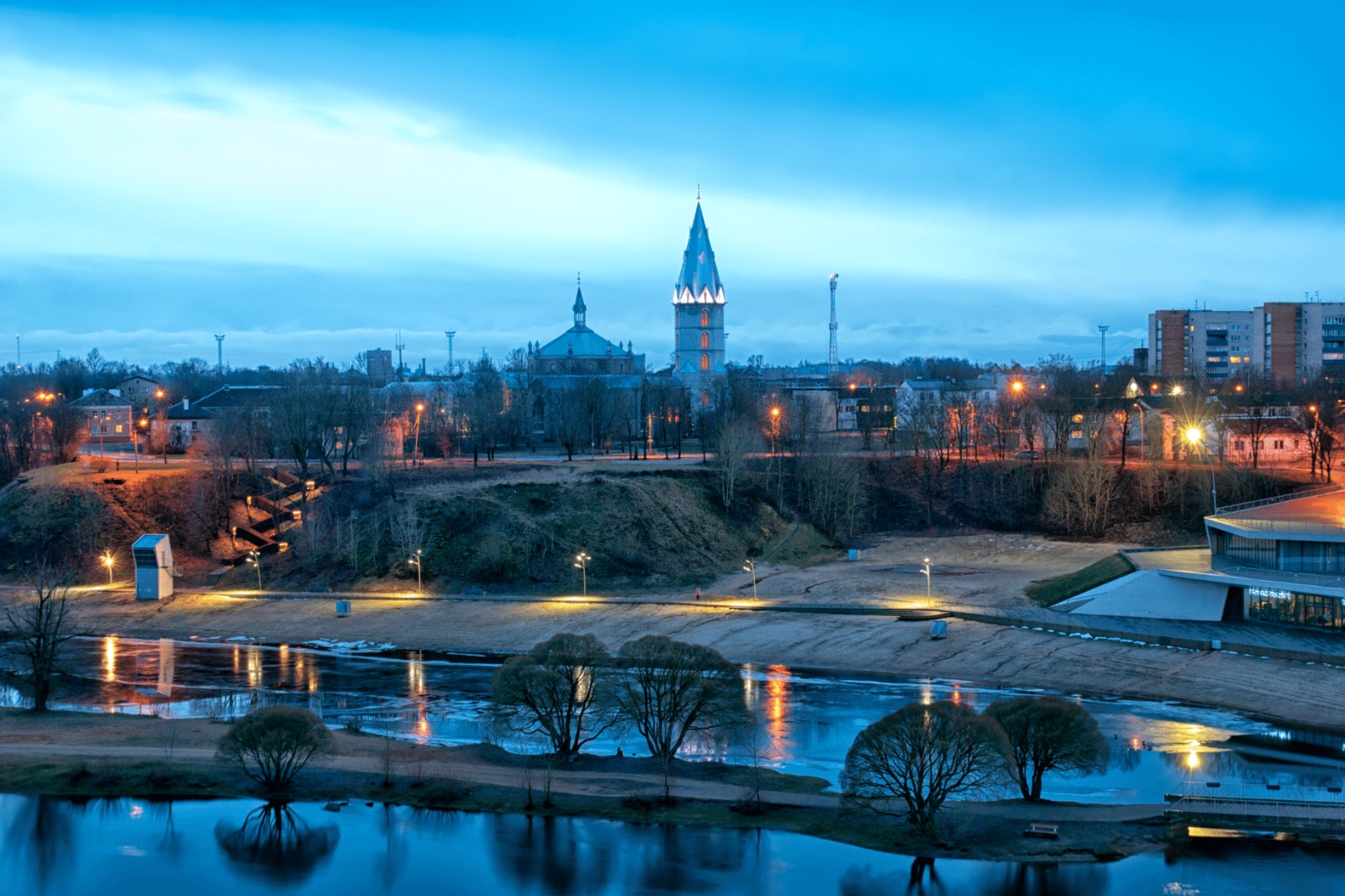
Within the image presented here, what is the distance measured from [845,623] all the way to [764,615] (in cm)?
403

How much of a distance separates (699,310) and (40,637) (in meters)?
92.4

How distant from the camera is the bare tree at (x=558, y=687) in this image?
33.5 meters

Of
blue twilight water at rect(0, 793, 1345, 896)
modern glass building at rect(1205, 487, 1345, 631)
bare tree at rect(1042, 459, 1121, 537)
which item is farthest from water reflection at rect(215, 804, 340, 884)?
bare tree at rect(1042, 459, 1121, 537)

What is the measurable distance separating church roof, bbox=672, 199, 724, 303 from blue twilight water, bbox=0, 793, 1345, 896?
330 feet

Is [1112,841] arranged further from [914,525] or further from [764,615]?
[914,525]

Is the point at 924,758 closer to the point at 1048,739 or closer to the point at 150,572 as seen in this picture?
the point at 1048,739

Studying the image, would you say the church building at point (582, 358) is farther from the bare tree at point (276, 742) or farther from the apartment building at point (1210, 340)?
the bare tree at point (276, 742)

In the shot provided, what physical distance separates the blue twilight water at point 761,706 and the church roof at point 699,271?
82071 mm

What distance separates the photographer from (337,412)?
3317 inches

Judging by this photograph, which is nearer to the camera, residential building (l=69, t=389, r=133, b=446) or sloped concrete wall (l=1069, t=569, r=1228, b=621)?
sloped concrete wall (l=1069, t=569, r=1228, b=621)

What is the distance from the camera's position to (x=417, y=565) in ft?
205

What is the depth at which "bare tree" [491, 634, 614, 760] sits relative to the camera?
1320 inches

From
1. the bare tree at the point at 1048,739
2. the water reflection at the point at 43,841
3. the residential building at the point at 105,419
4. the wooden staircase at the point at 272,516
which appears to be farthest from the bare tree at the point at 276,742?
the residential building at the point at 105,419

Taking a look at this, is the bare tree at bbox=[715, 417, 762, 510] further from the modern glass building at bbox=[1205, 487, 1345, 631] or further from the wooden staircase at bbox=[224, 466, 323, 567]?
the modern glass building at bbox=[1205, 487, 1345, 631]
